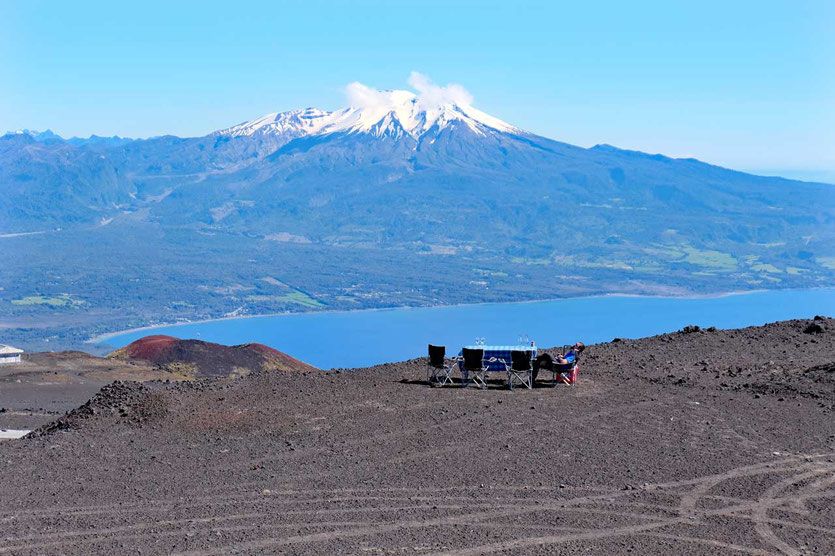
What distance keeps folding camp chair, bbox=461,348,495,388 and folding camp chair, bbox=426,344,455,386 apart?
26 centimetres

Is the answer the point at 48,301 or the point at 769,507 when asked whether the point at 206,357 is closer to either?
the point at 769,507

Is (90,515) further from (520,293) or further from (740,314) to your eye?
(520,293)

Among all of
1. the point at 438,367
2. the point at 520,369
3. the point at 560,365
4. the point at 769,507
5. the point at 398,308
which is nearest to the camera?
the point at 769,507

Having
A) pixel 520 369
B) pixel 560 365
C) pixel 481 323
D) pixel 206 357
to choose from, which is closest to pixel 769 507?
pixel 520 369

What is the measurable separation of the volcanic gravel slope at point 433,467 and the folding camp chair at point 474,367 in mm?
455

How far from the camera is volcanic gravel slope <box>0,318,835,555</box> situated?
886 cm

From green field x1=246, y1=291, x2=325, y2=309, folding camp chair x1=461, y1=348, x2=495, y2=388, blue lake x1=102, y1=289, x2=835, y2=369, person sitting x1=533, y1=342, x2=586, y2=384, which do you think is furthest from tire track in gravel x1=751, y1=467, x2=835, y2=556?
green field x1=246, y1=291, x2=325, y2=309

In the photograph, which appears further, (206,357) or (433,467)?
(206,357)

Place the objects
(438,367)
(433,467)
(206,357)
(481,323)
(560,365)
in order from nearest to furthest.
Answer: (433,467), (560,365), (438,367), (206,357), (481,323)

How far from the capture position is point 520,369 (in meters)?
14.6

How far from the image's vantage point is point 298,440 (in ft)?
40.1

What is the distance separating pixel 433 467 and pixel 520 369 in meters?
3.92

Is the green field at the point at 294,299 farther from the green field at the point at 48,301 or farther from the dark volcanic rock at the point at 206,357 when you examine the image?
the dark volcanic rock at the point at 206,357

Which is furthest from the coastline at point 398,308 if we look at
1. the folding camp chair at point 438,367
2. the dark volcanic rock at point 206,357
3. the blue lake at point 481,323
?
the folding camp chair at point 438,367
